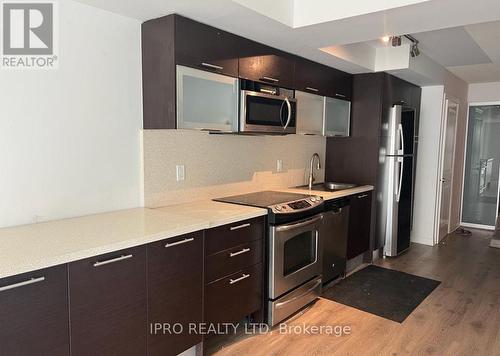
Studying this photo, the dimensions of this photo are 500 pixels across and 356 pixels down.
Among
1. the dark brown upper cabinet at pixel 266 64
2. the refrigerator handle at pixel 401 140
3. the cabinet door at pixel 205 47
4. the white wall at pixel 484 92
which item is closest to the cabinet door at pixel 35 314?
the cabinet door at pixel 205 47

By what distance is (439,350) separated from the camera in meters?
2.49

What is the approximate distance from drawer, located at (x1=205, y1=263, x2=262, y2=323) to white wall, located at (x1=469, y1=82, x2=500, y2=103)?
5.40 m

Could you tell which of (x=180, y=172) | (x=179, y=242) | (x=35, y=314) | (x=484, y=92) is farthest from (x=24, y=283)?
(x=484, y=92)

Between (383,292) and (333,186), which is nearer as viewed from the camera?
(383,292)

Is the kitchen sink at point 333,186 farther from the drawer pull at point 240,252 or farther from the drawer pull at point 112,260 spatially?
the drawer pull at point 112,260

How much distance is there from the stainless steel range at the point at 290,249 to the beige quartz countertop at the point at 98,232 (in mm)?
200

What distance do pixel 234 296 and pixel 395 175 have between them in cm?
278

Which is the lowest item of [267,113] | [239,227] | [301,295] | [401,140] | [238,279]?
[301,295]

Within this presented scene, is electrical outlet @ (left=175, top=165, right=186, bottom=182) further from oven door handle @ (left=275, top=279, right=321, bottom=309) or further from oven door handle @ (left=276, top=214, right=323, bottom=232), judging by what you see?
oven door handle @ (left=275, top=279, right=321, bottom=309)

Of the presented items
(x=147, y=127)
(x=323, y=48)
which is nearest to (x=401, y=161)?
(x=323, y=48)

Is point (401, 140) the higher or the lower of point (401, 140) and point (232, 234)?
the higher

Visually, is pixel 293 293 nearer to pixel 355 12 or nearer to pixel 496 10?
pixel 355 12

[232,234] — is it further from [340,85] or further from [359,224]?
[340,85]

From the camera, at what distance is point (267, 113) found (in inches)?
112
